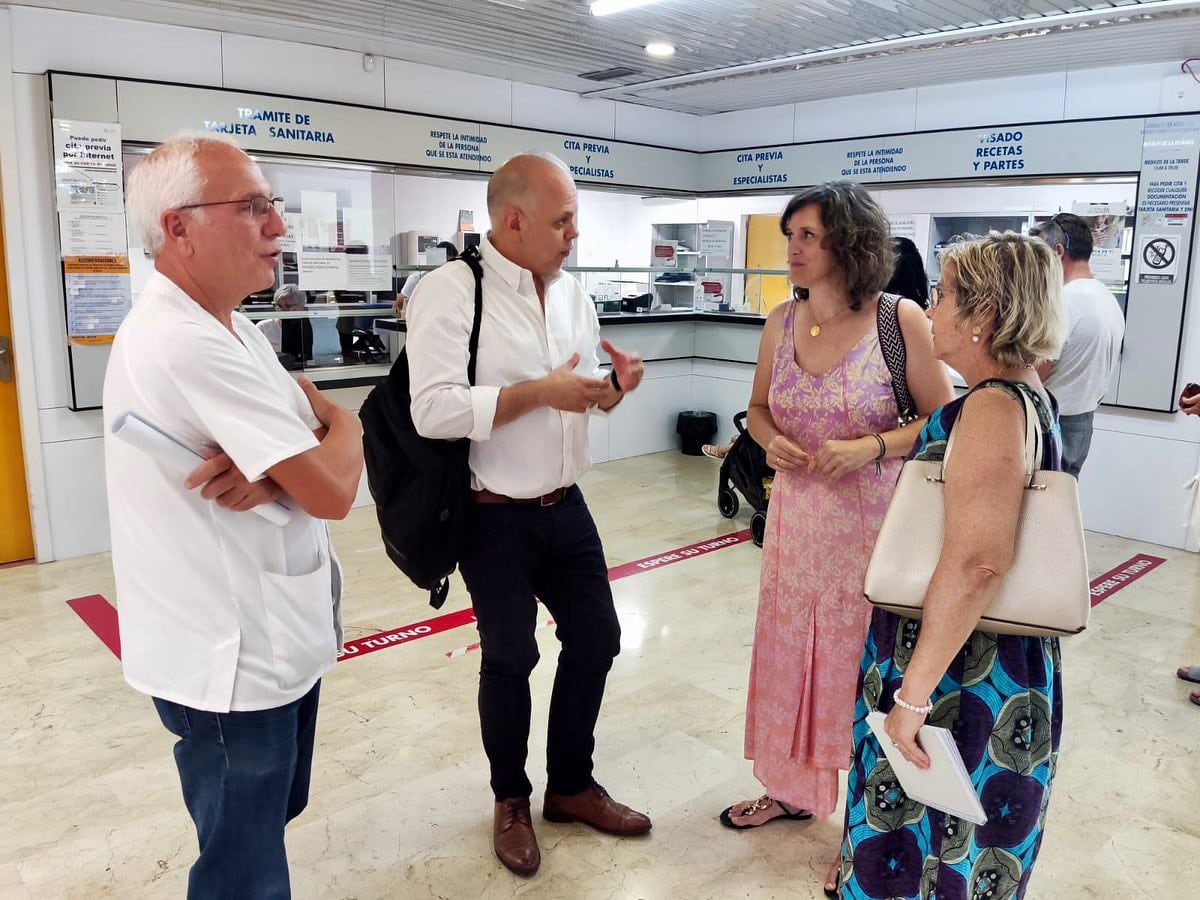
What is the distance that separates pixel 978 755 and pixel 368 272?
198 inches

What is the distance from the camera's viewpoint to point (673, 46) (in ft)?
17.6

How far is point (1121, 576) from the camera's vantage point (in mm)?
4867

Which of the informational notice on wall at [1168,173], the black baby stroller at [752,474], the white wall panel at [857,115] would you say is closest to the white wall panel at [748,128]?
the white wall panel at [857,115]

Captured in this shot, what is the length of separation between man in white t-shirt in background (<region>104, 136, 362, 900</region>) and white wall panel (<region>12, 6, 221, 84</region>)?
12.9 ft

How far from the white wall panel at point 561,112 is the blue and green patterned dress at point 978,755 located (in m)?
5.46

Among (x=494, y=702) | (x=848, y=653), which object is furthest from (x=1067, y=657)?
(x=494, y=702)

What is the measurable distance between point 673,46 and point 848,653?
424 cm

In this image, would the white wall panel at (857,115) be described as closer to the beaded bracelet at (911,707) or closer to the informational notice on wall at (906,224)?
the informational notice on wall at (906,224)

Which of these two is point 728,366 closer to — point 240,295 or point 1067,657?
point 1067,657

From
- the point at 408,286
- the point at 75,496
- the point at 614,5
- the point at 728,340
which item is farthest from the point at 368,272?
the point at 728,340

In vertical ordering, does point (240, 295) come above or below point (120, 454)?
above

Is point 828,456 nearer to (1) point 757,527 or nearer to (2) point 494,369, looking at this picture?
(2) point 494,369

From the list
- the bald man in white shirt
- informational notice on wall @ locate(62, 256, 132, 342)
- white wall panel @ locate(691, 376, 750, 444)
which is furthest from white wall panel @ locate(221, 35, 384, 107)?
the bald man in white shirt

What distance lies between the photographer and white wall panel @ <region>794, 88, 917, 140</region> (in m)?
6.48
